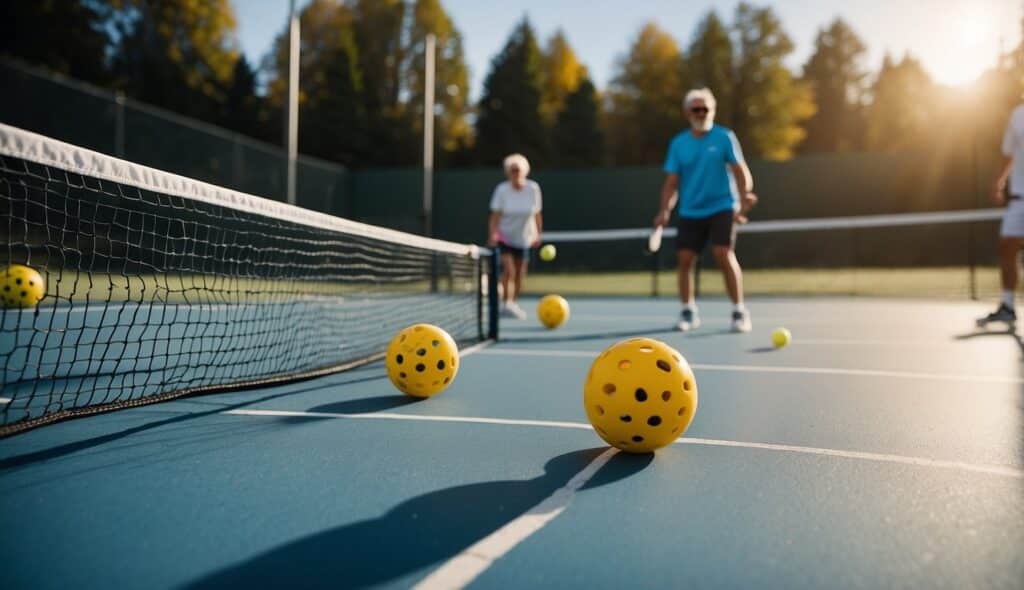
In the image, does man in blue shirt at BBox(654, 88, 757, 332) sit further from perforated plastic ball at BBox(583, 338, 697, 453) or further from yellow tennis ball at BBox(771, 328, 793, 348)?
perforated plastic ball at BBox(583, 338, 697, 453)

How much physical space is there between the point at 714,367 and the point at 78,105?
12772mm

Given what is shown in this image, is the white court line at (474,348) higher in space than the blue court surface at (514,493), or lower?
higher

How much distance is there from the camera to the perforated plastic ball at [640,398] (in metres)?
2.61

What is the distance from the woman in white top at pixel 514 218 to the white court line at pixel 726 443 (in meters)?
5.05

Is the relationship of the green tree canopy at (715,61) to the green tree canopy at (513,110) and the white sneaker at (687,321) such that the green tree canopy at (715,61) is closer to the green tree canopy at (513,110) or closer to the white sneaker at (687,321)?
the green tree canopy at (513,110)

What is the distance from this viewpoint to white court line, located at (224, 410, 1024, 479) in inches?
99.9

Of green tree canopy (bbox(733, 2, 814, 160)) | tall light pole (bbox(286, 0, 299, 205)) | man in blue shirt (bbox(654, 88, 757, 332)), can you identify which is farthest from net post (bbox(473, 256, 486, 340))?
green tree canopy (bbox(733, 2, 814, 160))

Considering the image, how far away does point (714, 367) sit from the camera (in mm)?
4910

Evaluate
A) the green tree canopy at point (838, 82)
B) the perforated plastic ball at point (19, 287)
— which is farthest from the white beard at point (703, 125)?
the green tree canopy at point (838, 82)

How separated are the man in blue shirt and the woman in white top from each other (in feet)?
6.56

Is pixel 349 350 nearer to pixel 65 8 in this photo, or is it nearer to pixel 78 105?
pixel 78 105

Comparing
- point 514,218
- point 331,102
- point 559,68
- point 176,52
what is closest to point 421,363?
point 514,218

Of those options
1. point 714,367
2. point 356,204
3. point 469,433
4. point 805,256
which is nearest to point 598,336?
point 714,367

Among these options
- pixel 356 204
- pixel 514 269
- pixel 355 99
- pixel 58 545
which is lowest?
pixel 58 545
